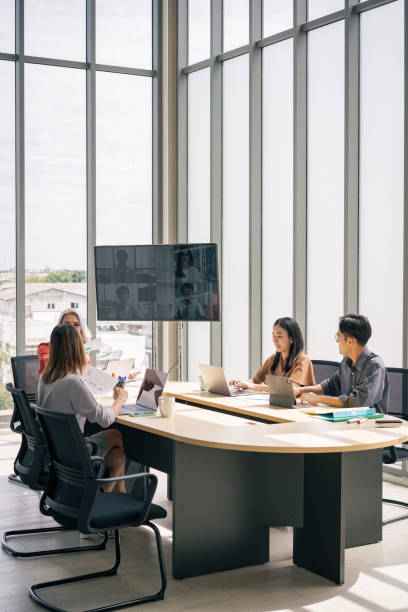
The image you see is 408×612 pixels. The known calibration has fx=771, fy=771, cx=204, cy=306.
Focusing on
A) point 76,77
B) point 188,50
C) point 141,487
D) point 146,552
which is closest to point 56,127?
point 76,77

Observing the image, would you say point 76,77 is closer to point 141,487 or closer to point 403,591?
point 141,487

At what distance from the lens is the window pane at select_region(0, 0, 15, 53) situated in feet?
26.5

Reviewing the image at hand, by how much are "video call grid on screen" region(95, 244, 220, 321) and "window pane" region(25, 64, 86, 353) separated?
34.1 inches

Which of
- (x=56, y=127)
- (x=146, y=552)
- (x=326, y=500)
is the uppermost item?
(x=56, y=127)

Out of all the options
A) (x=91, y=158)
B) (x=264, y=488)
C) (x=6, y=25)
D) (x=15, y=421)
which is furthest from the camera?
(x=91, y=158)

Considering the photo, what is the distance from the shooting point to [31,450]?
4660 millimetres

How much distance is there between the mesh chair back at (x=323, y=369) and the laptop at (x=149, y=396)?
Result: 147 cm

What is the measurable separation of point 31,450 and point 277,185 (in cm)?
389

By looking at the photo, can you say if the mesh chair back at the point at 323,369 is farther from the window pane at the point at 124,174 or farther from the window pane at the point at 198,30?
the window pane at the point at 198,30

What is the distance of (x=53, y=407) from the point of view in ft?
13.9

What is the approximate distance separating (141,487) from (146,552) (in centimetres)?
76

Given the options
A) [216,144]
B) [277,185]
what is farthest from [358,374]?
[216,144]

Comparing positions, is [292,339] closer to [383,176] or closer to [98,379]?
[98,379]

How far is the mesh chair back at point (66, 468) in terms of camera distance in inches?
143
